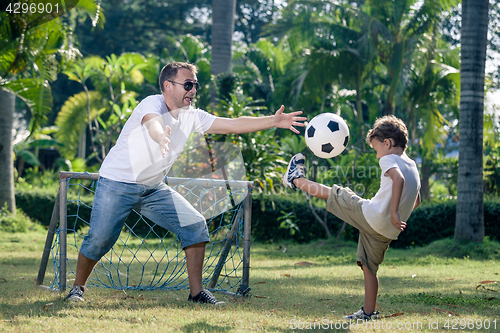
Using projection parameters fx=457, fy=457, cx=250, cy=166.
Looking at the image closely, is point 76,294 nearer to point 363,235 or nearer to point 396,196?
point 363,235

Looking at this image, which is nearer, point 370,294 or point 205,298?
point 370,294

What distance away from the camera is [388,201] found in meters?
3.55

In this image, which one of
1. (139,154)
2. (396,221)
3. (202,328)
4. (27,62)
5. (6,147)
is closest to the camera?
(202,328)

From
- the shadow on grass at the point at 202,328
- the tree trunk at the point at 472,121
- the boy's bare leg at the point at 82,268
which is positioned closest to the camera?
the shadow on grass at the point at 202,328

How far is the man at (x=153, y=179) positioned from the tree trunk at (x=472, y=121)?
558 centimetres

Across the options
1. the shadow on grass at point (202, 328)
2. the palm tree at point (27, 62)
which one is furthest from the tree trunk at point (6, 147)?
the shadow on grass at point (202, 328)

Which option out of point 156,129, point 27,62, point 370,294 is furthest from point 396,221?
point 27,62

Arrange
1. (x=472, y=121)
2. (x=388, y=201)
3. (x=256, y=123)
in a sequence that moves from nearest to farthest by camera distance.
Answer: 1. (x=388, y=201)
2. (x=256, y=123)
3. (x=472, y=121)

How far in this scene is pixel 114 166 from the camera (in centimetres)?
402

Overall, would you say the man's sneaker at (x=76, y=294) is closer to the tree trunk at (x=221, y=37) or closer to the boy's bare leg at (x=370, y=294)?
the boy's bare leg at (x=370, y=294)

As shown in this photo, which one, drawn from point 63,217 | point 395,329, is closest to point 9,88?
point 63,217

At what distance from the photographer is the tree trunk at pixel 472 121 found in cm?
856

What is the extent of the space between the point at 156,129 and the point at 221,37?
29.9 feet

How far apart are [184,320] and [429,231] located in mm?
8079
